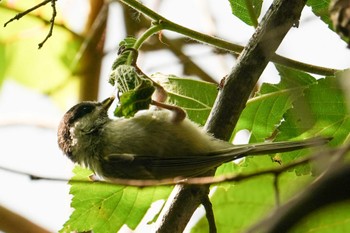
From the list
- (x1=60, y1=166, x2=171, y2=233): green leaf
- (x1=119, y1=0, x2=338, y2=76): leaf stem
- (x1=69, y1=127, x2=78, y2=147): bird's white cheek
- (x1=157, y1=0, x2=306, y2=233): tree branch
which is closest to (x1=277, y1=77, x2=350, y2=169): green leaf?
(x1=119, y1=0, x2=338, y2=76): leaf stem

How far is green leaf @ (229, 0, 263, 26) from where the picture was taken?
254 cm

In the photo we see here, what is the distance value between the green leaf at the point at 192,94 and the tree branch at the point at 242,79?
0.51 meters

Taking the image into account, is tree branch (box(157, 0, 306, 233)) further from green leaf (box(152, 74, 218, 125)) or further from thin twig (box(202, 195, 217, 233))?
green leaf (box(152, 74, 218, 125))

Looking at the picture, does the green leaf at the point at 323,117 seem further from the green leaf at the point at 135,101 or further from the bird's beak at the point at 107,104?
the bird's beak at the point at 107,104

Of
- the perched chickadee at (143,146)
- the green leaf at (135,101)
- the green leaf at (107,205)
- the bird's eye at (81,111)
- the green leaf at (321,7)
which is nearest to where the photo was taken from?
the green leaf at (135,101)

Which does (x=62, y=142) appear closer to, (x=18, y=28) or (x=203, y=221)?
Answer: (x=203, y=221)

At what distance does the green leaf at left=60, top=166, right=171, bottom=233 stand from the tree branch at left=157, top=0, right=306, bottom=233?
54 cm

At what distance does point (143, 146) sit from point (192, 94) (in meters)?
0.36

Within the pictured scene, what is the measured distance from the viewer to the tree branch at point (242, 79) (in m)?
2.11

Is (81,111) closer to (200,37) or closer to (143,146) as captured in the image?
(143,146)

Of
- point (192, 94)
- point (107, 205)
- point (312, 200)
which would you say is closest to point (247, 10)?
point (192, 94)

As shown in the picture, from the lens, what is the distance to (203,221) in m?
2.57

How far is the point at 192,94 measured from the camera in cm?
271

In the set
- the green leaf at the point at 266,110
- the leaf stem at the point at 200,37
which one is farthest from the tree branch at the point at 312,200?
the green leaf at the point at 266,110
